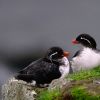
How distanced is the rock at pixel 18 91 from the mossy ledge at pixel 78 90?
0.82 ft

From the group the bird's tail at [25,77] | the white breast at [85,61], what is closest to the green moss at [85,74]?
the white breast at [85,61]

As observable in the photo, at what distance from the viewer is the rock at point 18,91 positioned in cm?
1738

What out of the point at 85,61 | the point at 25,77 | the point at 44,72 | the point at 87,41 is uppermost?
the point at 87,41

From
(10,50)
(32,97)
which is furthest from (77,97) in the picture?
(10,50)

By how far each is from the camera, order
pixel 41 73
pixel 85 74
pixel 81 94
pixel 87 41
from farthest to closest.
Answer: pixel 87 41 < pixel 41 73 < pixel 85 74 < pixel 81 94

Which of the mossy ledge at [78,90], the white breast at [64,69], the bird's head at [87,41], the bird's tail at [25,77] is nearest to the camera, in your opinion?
the mossy ledge at [78,90]

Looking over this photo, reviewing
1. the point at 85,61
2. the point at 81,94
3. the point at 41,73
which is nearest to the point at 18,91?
the point at 41,73

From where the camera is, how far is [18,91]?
17562mm

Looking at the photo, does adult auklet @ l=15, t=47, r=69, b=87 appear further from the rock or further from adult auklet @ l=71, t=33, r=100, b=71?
adult auklet @ l=71, t=33, r=100, b=71

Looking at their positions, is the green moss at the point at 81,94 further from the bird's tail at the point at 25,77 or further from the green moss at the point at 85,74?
the bird's tail at the point at 25,77

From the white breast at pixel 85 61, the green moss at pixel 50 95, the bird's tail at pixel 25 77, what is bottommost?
the green moss at pixel 50 95

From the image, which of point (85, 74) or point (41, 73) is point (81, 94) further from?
point (41, 73)

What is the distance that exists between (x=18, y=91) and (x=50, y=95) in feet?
4.24

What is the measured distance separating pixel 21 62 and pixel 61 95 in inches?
564
